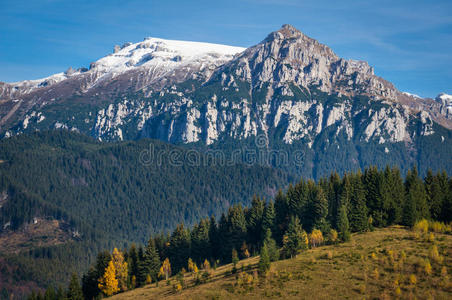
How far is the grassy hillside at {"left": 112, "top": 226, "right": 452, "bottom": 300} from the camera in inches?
2714

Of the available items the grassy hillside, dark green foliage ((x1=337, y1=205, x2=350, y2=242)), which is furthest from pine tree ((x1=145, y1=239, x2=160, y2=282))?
dark green foliage ((x1=337, y1=205, x2=350, y2=242))

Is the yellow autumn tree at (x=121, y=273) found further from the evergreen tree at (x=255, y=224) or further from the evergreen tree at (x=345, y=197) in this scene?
the evergreen tree at (x=345, y=197)

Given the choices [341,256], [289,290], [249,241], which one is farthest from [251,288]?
[249,241]

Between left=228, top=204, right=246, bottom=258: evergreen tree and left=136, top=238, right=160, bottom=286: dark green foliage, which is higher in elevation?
left=228, top=204, right=246, bottom=258: evergreen tree

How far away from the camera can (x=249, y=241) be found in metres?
126

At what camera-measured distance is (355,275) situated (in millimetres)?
75000

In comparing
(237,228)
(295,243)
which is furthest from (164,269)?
(295,243)

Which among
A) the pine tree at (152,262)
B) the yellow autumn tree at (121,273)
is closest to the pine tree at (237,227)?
the pine tree at (152,262)

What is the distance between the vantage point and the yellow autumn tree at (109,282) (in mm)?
113137

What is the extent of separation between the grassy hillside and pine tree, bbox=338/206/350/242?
2.59m

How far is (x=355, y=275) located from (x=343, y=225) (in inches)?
909

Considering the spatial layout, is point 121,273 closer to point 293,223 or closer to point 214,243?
point 214,243

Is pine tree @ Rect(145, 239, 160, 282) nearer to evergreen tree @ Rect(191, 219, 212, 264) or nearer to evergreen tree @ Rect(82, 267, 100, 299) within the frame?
evergreen tree @ Rect(191, 219, 212, 264)

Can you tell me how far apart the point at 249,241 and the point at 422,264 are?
194 ft
